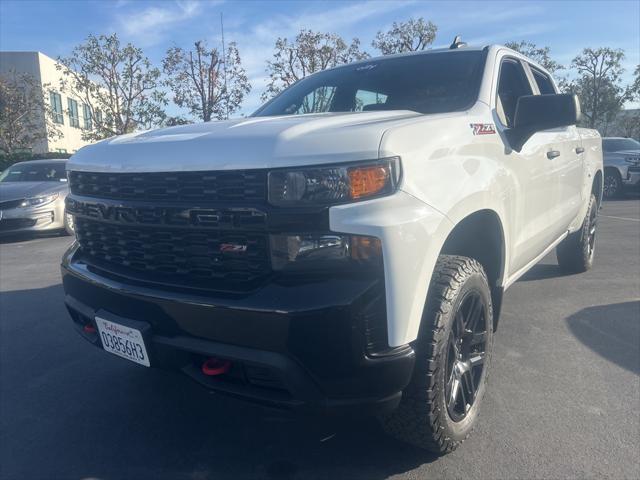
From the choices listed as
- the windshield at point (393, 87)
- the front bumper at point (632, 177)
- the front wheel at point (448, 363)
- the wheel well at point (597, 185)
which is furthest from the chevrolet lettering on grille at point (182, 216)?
the front bumper at point (632, 177)

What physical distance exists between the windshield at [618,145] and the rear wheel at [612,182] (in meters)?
0.70

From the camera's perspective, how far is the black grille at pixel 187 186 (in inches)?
77.3

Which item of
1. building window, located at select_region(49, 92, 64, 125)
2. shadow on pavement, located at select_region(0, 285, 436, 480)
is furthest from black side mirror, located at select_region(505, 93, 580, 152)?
building window, located at select_region(49, 92, 64, 125)

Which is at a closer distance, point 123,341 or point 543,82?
point 123,341

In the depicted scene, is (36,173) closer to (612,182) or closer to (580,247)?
(580,247)

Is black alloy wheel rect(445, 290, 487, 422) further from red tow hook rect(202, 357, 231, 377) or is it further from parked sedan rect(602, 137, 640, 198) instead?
parked sedan rect(602, 137, 640, 198)

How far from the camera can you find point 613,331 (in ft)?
12.7

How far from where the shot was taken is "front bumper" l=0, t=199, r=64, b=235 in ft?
27.7

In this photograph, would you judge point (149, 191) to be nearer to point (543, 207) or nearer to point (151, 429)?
point (151, 429)

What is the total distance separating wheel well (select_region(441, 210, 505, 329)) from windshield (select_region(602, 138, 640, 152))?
13877 mm

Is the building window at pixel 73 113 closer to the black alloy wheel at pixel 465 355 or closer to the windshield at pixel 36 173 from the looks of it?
the windshield at pixel 36 173

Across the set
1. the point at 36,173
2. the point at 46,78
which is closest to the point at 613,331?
the point at 36,173

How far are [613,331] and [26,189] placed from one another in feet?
27.8

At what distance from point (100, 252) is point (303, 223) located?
4.05ft
